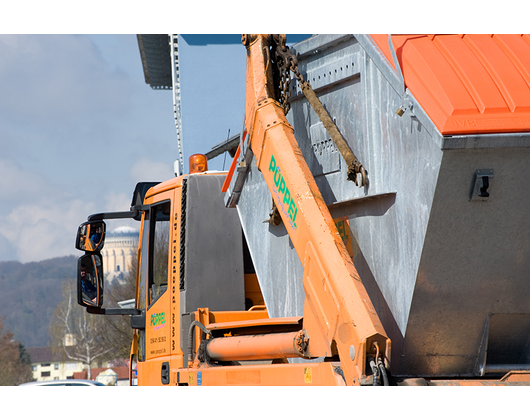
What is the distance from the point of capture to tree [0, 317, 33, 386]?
2152 inches

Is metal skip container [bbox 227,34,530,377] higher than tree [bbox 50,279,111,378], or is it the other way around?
metal skip container [bbox 227,34,530,377]

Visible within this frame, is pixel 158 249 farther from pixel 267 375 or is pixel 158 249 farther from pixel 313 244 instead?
pixel 313 244

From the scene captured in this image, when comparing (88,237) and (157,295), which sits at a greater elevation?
(88,237)

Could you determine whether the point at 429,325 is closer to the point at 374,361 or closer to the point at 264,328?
the point at 374,361

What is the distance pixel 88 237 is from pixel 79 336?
5921cm

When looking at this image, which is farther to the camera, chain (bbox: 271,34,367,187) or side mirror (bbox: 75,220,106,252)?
side mirror (bbox: 75,220,106,252)

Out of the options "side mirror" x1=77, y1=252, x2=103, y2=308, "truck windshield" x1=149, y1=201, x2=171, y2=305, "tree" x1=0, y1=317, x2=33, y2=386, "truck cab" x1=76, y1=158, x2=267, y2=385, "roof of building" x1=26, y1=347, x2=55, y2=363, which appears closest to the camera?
"truck cab" x1=76, y1=158, x2=267, y2=385

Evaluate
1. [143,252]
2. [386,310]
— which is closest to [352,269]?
[386,310]

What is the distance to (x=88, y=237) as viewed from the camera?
456cm

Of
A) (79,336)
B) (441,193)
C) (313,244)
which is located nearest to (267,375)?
(313,244)

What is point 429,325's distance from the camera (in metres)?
2.80

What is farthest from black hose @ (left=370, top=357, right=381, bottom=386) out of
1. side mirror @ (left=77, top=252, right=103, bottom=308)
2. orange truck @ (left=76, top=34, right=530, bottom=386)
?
side mirror @ (left=77, top=252, right=103, bottom=308)

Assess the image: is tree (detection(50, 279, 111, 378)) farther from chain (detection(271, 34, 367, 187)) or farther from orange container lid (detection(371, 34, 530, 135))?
orange container lid (detection(371, 34, 530, 135))
